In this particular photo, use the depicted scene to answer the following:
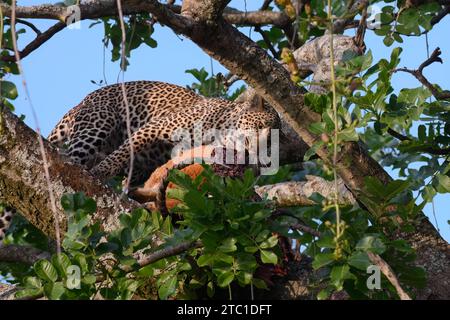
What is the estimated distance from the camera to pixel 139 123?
8812 millimetres

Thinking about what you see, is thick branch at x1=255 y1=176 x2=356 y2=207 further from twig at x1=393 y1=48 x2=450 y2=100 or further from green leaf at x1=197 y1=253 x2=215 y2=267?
green leaf at x1=197 y1=253 x2=215 y2=267

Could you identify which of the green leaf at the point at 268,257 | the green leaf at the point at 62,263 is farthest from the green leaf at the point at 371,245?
the green leaf at the point at 62,263

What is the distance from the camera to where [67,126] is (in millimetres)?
8422

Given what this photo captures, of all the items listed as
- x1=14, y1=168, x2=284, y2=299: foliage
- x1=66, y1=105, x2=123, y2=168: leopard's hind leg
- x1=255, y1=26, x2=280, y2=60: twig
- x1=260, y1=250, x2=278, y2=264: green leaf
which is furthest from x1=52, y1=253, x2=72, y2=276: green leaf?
x1=255, y1=26, x2=280, y2=60: twig

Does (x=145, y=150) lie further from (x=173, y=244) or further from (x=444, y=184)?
(x=173, y=244)

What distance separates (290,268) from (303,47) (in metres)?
2.69

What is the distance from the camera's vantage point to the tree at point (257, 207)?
4.32 metres

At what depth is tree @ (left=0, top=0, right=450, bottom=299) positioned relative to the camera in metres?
4.32

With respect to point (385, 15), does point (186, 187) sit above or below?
below

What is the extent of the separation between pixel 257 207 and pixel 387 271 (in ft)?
2.07

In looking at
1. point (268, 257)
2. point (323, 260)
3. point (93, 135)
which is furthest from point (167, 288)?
point (93, 135)

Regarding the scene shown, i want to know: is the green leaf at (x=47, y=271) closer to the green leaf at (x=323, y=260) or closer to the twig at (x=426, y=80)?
the green leaf at (x=323, y=260)

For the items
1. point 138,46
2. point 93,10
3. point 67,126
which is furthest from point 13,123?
point 67,126
